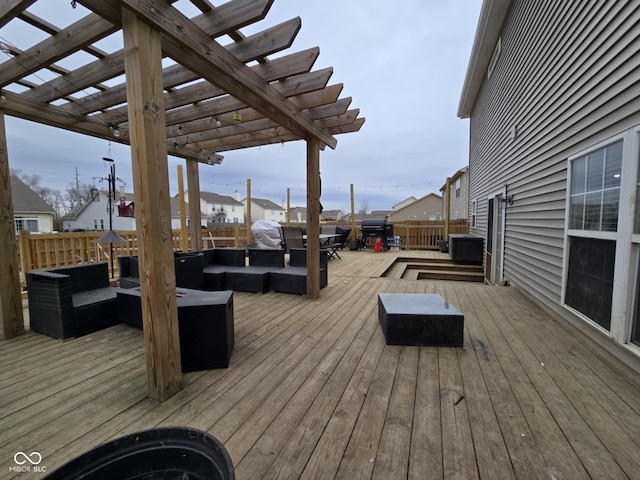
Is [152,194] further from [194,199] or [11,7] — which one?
[194,199]

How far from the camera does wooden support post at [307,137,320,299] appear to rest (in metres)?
3.68

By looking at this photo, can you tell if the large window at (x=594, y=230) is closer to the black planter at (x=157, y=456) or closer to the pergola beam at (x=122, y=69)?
the pergola beam at (x=122, y=69)

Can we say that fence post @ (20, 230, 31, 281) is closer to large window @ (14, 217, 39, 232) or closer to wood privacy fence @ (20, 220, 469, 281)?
wood privacy fence @ (20, 220, 469, 281)

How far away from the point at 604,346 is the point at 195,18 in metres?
3.93

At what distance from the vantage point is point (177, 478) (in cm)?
88

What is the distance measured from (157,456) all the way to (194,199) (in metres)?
4.60

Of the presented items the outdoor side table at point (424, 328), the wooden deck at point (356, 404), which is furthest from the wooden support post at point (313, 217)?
the outdoor side table at point (424, 328)

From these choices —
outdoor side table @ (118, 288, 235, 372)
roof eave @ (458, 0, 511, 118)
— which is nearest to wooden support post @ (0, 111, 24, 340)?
outdoor side table @ (118, 288, 235, 372)

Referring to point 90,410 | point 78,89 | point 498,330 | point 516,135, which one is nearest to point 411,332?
point 498,330

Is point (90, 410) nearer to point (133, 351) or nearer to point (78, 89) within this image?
point (133, 351)

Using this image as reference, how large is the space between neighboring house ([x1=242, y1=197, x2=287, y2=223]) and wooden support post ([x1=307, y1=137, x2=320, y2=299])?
1503 inches

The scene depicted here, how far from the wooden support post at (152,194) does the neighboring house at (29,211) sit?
2182cm

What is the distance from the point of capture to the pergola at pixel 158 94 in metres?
1.55

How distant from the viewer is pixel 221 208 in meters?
35.7
